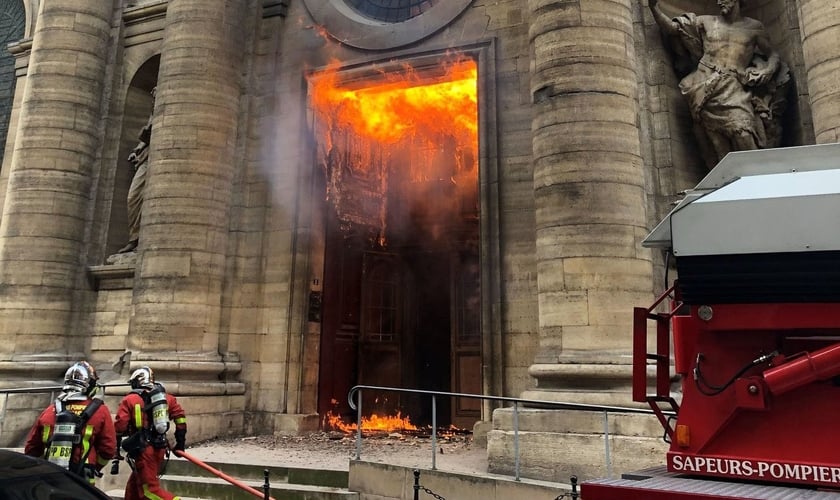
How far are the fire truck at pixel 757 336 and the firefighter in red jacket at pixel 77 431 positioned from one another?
4.27 meters

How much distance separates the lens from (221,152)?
1105 centimetres

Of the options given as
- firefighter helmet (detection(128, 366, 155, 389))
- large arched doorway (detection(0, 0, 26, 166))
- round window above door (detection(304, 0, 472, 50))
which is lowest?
firefighter helmet (detection(128, 366, 155, 389))

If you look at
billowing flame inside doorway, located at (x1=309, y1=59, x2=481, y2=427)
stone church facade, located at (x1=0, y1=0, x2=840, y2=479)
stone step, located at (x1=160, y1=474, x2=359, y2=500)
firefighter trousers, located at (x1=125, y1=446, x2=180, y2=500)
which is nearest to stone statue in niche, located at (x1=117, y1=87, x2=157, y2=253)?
stone church facade, located at (x1=0, y1=0, x2=840, y2=479)

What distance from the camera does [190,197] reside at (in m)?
10.6

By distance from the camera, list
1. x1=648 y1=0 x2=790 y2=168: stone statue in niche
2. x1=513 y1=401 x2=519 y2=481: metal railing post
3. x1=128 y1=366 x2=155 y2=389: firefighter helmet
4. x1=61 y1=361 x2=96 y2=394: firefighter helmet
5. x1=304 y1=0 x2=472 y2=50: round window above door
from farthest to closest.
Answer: x1=304 y1=0 x2=472 y2=50: round window above door
x1=648 y1=0 x2=790 y2=168: stone statue in niche
x1=513 y1=401 x2=519 y2=481: metal railing post
x1=128 y1=366 x2=155 y2=389: firefighter helmet
x1=61 y1=361 x2=96 y2=394: firefighter helmet

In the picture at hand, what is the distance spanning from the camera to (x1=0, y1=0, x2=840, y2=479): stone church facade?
24.3 feet

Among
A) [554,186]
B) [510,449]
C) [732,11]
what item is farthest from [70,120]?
[732,11]

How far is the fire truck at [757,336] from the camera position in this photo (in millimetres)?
3057

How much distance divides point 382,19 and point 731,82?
612 centimetres

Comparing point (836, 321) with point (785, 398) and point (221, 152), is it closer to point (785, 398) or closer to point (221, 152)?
point (785, 398)

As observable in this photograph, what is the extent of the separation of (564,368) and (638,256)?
5.25 ft

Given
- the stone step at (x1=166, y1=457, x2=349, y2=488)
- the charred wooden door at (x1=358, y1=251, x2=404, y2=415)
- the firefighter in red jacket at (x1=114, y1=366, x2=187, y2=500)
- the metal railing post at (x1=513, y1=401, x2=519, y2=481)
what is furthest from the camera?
the charred wooden door at (x1=358, y1=251, x2=404, y2=415)

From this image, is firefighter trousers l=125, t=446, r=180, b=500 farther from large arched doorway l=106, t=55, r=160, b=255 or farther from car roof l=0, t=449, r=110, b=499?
large arched doorway l=106, t=55, r=160, b=255

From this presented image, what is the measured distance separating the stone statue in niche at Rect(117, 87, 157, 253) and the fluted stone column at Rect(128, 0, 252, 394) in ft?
4.24
